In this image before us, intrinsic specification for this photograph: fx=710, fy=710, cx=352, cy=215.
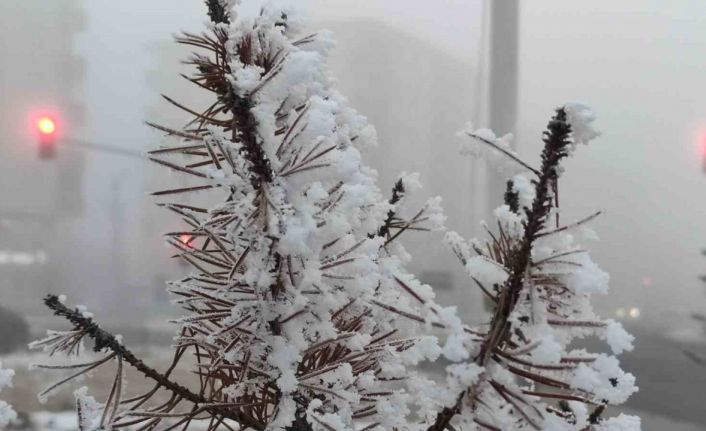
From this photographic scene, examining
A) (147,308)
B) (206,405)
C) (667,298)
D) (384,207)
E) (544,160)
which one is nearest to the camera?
(544,160)

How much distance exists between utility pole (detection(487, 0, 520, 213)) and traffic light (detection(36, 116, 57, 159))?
2.78m

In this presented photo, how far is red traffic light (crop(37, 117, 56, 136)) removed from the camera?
4012mm

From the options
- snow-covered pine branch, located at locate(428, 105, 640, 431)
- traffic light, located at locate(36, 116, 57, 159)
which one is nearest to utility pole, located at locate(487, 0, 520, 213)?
snow-covered pine branch, located at locate(428, 105, 640, 431)

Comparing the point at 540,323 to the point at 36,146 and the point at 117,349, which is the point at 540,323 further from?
the point at 36,146

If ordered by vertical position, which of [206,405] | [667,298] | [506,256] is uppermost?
[667,298]

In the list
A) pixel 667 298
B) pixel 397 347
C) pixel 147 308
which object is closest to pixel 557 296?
pixel 397 347

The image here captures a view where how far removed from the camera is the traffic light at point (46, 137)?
400 cm

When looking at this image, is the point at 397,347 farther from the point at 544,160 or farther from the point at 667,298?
the point at 667,298

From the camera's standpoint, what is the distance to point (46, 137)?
4.00m

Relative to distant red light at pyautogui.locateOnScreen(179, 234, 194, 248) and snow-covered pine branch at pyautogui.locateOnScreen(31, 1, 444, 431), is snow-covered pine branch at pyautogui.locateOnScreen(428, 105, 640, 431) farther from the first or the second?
distant red light at pyautogui.locateOnScreen(179, 234, 194, 248)

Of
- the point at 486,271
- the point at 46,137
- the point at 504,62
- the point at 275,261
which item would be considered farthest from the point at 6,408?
the point at 46,137

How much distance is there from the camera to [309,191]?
15.5 inches

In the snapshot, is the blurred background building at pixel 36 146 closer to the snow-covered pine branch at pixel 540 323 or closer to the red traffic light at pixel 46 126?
the red traffic light at pixel 46 126

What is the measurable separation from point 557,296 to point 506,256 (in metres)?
0.04
